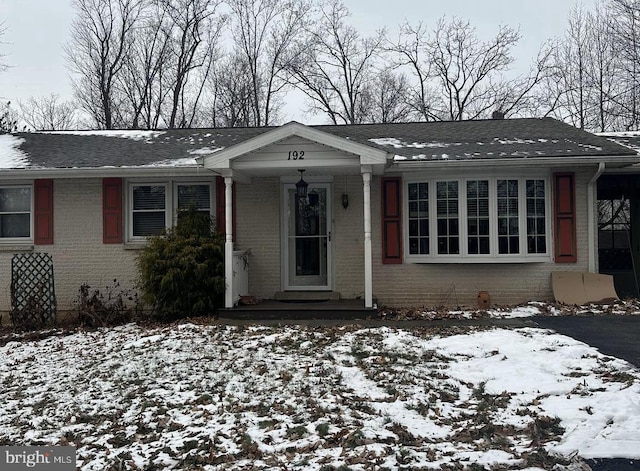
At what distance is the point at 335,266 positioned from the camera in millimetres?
10625

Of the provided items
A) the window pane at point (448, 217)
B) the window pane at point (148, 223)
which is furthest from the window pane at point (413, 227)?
the window pane at point (148, 223)

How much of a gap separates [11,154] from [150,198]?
10.2 feet

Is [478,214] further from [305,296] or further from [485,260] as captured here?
[305,296]

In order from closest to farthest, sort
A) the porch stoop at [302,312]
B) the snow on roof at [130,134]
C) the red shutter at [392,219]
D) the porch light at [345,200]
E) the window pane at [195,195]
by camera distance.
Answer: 1. the porch stoop at [302,312]
2. the red shutter at [392,219]
3. the porch light at [345,200]
4. the window pane at [195,195]
5. the snow on roof at [130,134]

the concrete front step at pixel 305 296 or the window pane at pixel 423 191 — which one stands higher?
the window pane at pixel 423 191

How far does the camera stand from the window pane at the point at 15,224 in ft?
36.2

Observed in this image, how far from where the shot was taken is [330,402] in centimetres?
523

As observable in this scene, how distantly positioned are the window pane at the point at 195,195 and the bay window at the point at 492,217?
432 centimetres

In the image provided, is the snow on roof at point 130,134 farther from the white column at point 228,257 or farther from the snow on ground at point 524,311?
the snow on ground at point 524,311

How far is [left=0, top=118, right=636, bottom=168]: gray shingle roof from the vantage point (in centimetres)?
999

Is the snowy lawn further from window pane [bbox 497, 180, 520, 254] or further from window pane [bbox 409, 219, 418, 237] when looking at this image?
window pane [bbox 409, 219, 418, 237]

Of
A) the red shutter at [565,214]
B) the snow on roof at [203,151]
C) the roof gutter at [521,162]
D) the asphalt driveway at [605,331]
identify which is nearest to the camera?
the asphalt driveway at [605,331]

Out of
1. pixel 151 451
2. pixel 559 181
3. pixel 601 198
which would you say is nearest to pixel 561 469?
pixel 151 451

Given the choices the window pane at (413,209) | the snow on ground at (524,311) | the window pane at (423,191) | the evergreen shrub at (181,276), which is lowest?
the snow on ground at (524,311)
